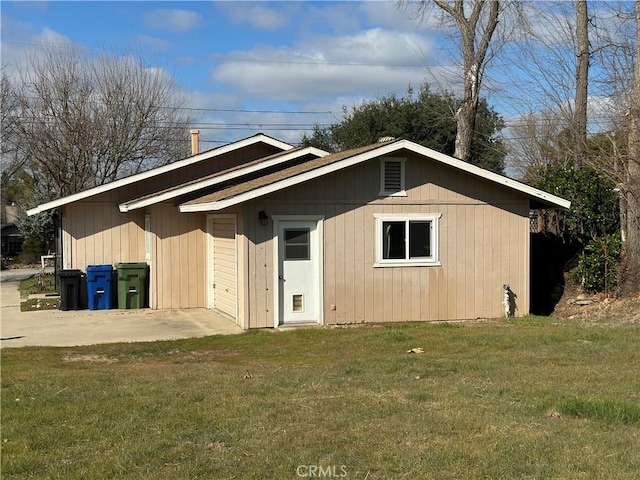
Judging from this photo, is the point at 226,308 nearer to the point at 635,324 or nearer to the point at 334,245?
the point at 334,245

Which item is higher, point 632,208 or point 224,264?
point 632,208

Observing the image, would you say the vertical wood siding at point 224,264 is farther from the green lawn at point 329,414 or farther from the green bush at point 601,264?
the green bush at point 601,264

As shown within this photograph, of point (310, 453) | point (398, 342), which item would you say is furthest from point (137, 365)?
point (310, 453)

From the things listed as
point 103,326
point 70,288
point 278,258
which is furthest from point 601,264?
point 70,288

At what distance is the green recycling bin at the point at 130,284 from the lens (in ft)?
53.0

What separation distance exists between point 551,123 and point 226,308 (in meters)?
12.1

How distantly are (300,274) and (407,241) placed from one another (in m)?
2.34

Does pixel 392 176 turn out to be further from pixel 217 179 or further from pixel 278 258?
pixel 217 179

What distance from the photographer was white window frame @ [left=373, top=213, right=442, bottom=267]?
1387 cm

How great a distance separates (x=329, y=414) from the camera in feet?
20.0
